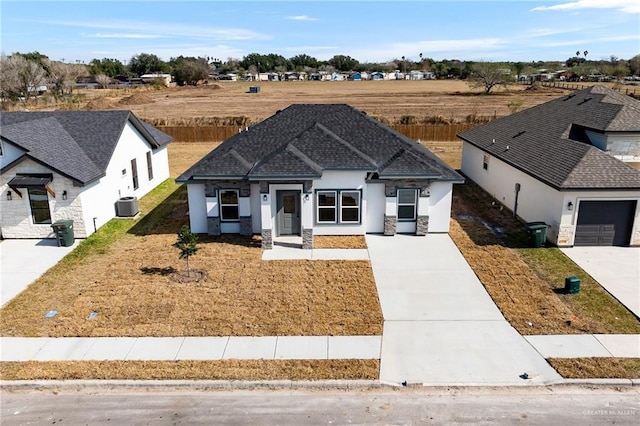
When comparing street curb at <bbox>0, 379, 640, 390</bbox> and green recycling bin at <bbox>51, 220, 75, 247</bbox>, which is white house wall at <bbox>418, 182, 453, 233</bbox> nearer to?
street curb at <bbox>0, 379, 640, 390</bbox>

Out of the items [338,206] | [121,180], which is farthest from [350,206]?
[121,180]

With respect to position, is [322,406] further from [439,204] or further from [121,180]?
[121,180]

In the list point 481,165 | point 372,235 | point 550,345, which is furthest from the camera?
point 481,165

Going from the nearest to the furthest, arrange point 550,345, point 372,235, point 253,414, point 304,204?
1. point 253,414
2. point 550,345
3. point 304,204
4. point 372,235

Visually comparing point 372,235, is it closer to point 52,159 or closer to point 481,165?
point 481,165

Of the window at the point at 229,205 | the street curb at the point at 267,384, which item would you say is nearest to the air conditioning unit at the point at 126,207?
the window at the point at 229,205

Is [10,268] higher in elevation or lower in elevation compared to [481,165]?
lower

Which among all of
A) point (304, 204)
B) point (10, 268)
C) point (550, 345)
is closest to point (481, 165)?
point (304, 204)
